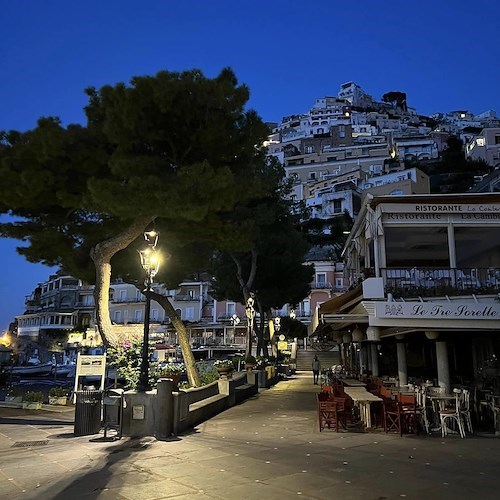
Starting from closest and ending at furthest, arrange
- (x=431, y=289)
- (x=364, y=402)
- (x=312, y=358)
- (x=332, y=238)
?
(x=364, y=402) → (x=431, y=289) → (x=312, y=358) → (x=332, y=238)

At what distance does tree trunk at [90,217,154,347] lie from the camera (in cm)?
1220

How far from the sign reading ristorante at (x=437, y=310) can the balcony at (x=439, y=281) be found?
150 cm

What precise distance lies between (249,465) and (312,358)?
36837 mm

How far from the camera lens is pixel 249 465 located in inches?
275

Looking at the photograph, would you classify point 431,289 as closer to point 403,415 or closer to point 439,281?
point 439,281

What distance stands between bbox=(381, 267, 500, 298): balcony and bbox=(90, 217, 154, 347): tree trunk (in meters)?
6.72

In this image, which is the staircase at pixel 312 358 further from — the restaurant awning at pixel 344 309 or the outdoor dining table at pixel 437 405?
the outdoor dining table at pixel 437 405

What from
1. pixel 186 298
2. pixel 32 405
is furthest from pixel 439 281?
pixel 186 298

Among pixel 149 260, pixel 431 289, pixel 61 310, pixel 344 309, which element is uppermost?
pixel 61 310

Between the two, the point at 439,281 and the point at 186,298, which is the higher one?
the point at 186,298

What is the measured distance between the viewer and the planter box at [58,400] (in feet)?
51.0

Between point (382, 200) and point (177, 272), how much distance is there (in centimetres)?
675

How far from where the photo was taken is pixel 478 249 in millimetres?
17266

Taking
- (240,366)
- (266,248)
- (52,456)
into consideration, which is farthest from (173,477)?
(266,248)
